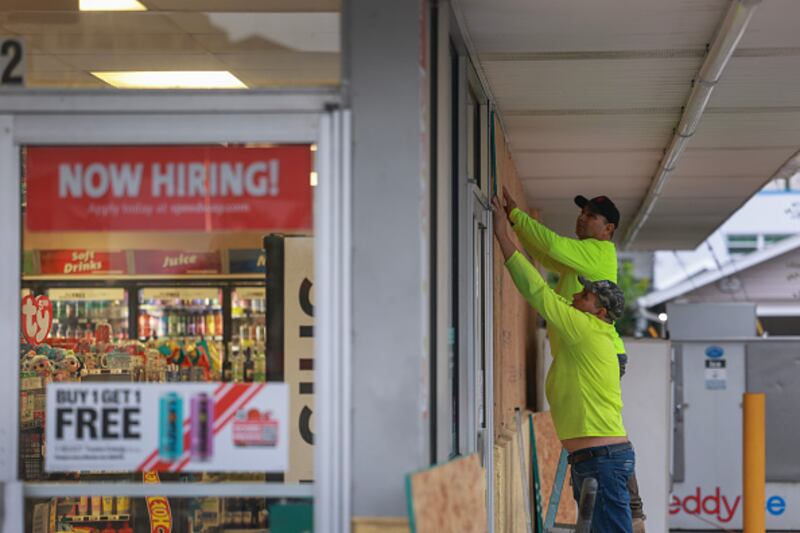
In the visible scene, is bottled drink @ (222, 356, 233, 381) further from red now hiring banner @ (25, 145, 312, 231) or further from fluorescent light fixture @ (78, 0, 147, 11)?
fluorescent light fixture @ (78, 0, 147, 11)

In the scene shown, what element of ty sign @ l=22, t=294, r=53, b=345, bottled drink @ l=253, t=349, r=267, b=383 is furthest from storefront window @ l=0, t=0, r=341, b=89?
ty sign @ l=22, t=294, r=53, b=345

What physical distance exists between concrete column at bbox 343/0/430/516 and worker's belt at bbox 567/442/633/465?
207 centimetres

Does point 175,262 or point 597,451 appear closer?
point 175,262

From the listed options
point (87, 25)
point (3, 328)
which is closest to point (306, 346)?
point (3, 328)

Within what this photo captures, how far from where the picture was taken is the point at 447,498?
436cm

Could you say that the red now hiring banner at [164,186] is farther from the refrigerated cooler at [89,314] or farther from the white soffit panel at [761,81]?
the white soffit panel at [761,81]

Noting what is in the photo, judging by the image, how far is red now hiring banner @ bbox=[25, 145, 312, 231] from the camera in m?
4.47

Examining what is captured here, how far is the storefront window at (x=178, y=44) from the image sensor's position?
176 inches

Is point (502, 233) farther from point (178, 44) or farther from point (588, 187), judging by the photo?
point (588, 187)

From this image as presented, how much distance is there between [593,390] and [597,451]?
31cm

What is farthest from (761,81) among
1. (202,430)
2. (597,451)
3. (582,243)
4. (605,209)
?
(202,430)

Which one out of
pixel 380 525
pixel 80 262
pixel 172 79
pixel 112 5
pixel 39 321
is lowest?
pixel 380 525

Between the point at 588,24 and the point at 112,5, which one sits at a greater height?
the point at 588,24

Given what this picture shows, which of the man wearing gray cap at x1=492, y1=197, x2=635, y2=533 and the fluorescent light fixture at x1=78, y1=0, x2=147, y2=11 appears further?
the man wearing gray cap at x1=492, y1=197, x2=635, y2=533
